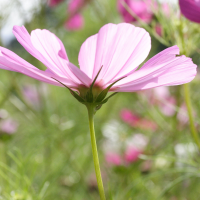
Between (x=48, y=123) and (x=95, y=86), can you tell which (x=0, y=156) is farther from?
(x=95, y=86)

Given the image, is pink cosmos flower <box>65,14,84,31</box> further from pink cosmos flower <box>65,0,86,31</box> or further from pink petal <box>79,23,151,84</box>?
pink petal <box>79,23,151,84</box>

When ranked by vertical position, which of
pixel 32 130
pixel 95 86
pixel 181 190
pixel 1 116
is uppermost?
pixel 95 86

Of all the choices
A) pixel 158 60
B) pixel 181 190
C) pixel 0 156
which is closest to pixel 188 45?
pixel 158 60

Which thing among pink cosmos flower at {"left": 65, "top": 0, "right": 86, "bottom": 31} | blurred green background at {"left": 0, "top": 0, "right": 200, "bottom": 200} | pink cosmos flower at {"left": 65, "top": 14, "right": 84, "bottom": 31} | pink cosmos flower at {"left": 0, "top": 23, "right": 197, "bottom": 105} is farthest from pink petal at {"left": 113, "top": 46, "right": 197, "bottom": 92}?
pink cosmos flower at {"left": 65, "top": 14, "right": 84, "bottom": 31}

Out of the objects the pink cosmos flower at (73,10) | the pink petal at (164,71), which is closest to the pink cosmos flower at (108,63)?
the pink petal at (164,71)

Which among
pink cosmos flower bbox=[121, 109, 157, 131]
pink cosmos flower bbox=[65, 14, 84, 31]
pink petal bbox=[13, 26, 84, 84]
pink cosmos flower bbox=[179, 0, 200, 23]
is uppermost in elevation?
pink petal bbox=[13, 26, 84, 84]

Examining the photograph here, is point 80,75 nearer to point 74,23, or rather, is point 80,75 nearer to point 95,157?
point 95,157
